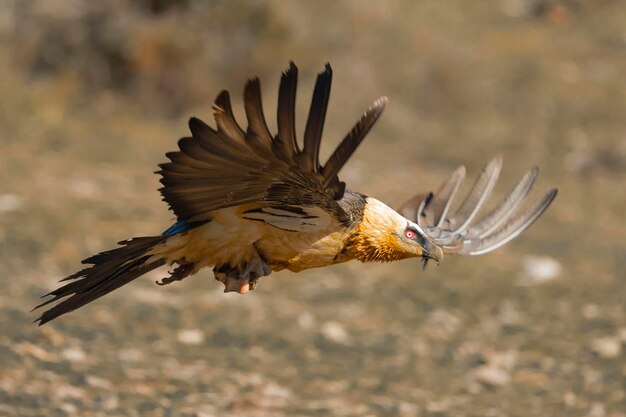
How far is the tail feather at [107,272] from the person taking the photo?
3.23 metres

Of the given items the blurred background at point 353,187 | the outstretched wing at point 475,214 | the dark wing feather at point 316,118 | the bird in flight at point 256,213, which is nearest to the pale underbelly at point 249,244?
the bird in flight at point 256,213

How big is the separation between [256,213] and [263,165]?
298 millimetres

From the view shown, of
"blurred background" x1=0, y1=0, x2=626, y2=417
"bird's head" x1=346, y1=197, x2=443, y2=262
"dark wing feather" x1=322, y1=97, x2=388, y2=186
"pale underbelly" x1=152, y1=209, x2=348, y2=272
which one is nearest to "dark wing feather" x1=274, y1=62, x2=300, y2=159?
"dark wing feather" x1=322, y1=97, x2=388, y2=186

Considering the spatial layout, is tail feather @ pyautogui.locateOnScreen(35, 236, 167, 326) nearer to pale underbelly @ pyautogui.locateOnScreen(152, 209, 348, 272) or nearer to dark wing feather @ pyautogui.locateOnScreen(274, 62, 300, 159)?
pale underbelly @ pyautogui.locateOnScreen(152, 209, 348, 272)

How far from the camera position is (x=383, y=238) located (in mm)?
3307

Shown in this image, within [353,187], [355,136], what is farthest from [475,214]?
[353,187]

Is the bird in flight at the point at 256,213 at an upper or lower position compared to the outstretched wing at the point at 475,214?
A: lower

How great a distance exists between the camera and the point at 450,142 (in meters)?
9.88

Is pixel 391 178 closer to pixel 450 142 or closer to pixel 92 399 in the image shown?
pixel 450 142

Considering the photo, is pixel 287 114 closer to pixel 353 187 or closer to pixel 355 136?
pixel 355 136

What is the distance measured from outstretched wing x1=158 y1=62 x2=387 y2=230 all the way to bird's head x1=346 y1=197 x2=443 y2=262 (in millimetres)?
145

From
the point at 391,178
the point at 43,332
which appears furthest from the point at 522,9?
the point at 43,332

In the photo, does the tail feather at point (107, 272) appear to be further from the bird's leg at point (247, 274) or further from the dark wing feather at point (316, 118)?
the dark wing feather at point (316, 118)

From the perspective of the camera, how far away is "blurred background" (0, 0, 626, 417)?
5.70 meters
